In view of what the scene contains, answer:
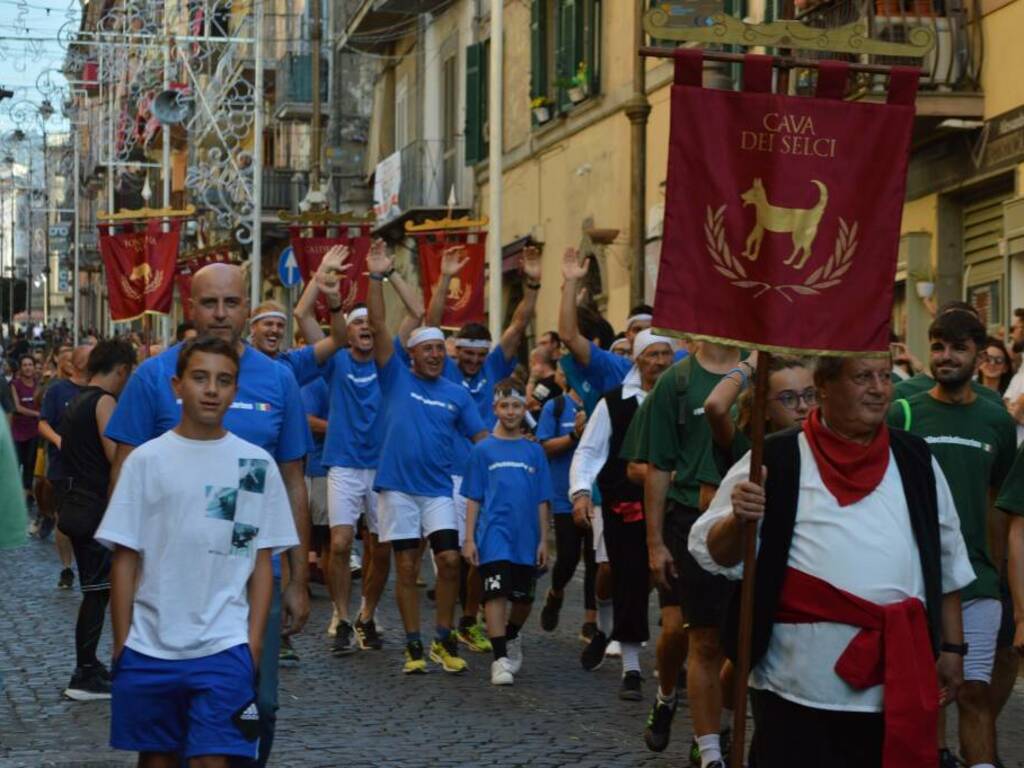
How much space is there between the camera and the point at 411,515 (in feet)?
40.5

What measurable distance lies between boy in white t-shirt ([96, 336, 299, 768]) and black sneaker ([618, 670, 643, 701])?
4532 millimetres

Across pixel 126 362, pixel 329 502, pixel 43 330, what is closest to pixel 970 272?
pixel 329 502

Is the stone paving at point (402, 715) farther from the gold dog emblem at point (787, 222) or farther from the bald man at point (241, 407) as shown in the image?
the gold dog emblem at point (787, 222)

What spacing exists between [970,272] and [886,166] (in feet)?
47.3

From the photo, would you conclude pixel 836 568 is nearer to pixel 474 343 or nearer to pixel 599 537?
pixel 599 537

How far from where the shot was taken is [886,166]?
251 inches

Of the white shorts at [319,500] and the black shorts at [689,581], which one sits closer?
the black shorts at [689,581]

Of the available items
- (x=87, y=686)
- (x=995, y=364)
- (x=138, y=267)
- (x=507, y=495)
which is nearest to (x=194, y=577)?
(x=87, y=686)

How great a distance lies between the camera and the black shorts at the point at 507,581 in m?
11.9

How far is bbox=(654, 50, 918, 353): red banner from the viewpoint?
629 centimetres

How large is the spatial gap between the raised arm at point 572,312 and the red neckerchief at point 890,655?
5613 mm

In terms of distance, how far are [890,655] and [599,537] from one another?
666 cm

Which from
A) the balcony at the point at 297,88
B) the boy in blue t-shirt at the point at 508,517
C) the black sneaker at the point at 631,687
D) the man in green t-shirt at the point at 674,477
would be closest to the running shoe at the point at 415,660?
the boy in blue t-shirt at the point at 508,517

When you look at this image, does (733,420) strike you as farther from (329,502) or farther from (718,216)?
(329,502)
